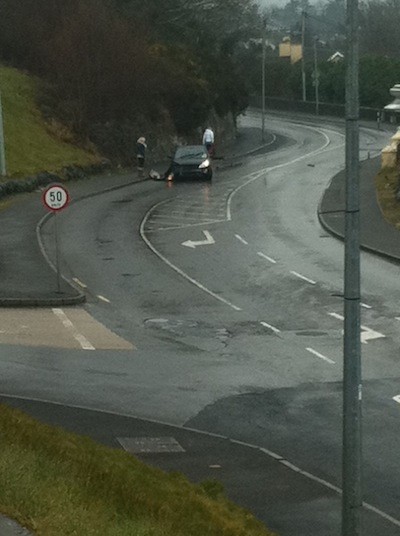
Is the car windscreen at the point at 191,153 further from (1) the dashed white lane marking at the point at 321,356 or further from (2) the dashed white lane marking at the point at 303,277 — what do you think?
(1) the dashed white lane marking at the point at 321,356

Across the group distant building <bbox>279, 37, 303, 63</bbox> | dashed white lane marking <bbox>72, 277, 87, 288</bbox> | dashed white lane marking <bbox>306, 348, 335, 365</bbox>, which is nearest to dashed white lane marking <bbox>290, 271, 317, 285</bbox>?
dashed white lane marking <bbox>72, 277, 87, 288</bbox>

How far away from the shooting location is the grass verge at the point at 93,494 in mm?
10312

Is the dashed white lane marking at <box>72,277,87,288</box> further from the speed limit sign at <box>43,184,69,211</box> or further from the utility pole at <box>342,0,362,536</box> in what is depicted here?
the utility pole at <box>342,0,362,536</box>

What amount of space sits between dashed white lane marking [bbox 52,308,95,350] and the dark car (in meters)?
28.0

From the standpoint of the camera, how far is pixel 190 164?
5622 cm

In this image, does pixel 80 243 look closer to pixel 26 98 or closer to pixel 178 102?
pixel 26 98

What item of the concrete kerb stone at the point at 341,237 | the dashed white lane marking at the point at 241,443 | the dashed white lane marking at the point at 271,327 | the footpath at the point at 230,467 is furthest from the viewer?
the concrete kerb stone at the point at 341,237

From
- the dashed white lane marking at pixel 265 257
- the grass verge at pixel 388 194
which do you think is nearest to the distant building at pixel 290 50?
the grass verge at pixel 388 194

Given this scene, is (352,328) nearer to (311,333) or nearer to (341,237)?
(311,333)

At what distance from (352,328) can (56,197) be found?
18.9 meters

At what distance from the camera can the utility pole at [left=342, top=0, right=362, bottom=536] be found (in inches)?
465

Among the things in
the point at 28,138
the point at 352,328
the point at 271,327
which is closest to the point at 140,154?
the point at 28,138

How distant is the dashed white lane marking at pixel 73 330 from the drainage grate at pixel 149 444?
6.71 m

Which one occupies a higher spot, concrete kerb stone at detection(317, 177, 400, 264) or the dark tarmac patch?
the dark tarmac patch
